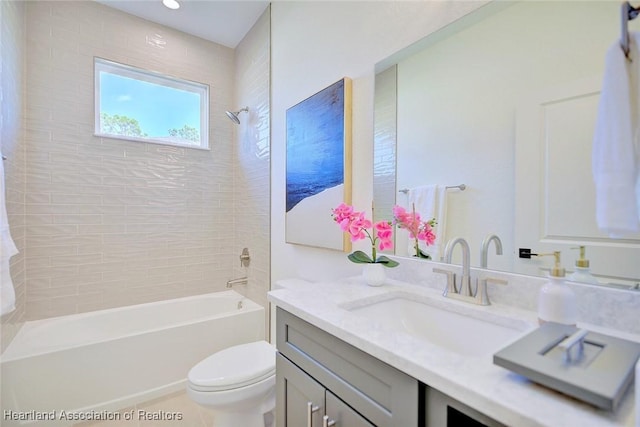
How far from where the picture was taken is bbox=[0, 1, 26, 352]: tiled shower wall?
174cm

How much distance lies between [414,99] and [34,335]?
9.36 feet

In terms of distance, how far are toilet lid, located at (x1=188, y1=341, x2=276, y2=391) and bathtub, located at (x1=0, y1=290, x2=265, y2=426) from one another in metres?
0.66

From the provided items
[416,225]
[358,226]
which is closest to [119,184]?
[358,226]

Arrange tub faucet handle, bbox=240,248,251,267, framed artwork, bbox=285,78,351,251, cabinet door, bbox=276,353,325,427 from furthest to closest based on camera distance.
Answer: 1. tub faucet handle, bbox=240,248,251,267
2. framed artwork, bbox=285,78,351,251
3. cabinet door, bbox=276,353,325,427

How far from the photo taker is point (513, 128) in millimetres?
1002

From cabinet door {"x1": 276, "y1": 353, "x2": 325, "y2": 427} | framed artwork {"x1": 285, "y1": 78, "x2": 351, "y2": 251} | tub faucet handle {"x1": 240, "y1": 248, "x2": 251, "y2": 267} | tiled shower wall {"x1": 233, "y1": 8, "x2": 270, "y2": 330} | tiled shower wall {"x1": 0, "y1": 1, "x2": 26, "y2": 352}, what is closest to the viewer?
cabinet door {"x1": 276, "y1": 353, "x2": 325, "y2": 427}

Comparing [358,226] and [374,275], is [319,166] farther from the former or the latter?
[374,275]

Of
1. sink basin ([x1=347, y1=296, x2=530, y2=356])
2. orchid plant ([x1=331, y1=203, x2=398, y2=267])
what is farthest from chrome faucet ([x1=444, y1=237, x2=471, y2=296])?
orchid plant ([x1=331, y1=203, x2=398, y2=267])

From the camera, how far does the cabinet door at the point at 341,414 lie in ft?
2.46

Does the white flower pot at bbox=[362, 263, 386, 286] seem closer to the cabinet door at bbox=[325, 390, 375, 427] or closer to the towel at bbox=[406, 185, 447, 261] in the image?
the towel at bbox=[406, 185, 447, 261]

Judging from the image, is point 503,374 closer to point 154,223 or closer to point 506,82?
point 506,82

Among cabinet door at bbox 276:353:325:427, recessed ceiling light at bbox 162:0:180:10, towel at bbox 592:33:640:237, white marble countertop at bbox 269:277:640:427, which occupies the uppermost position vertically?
recessed ceiling light at bbox 162:0:180:10

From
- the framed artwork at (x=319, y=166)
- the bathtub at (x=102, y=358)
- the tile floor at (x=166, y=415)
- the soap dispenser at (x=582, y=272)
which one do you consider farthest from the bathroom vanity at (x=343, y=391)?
the bathtub at (x=102, y=358)

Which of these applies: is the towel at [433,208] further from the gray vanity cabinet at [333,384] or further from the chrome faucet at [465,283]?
the gray vanity cabinet at [333,384]
